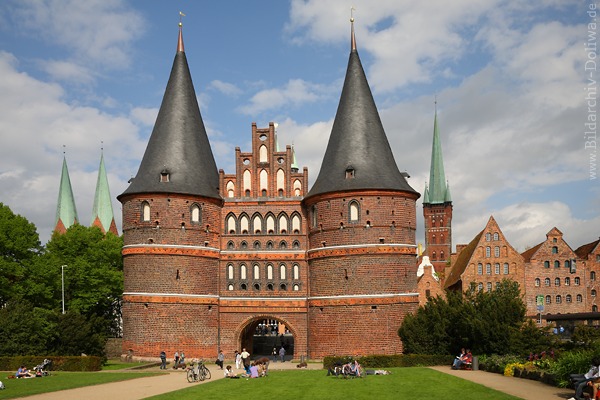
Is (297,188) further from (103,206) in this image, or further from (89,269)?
(103,206)

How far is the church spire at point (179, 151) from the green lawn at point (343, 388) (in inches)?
687

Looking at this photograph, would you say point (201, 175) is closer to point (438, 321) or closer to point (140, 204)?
point (140, 204)

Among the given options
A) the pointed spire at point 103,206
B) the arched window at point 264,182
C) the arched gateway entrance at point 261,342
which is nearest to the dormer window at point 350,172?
the arched window at point 264,182

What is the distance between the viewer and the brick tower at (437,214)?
11494cm

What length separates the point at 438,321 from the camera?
38.5 meters

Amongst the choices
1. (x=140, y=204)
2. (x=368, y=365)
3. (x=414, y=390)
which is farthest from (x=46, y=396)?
(x=140, y=204)

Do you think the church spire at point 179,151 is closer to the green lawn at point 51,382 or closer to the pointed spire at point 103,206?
the green lawn at point 51,382

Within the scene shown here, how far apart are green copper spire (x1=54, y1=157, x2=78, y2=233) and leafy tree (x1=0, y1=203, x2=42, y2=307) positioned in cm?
3922

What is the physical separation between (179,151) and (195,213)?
4.16m

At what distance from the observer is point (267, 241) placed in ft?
150

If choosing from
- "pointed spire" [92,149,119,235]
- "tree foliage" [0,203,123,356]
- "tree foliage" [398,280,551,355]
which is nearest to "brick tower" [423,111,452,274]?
"pointed spire" [92,149,119,235]

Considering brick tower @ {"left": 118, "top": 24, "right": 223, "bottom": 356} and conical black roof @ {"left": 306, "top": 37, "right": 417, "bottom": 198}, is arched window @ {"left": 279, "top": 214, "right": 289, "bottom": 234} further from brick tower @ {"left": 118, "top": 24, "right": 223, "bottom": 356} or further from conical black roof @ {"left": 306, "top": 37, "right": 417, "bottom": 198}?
brick tower @ {"left": 118, "top": 24, "right": 223, "bottom": 356}

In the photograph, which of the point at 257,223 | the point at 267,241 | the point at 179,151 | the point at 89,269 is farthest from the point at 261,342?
the point at 179,151

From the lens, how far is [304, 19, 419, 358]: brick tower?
41.7 m
